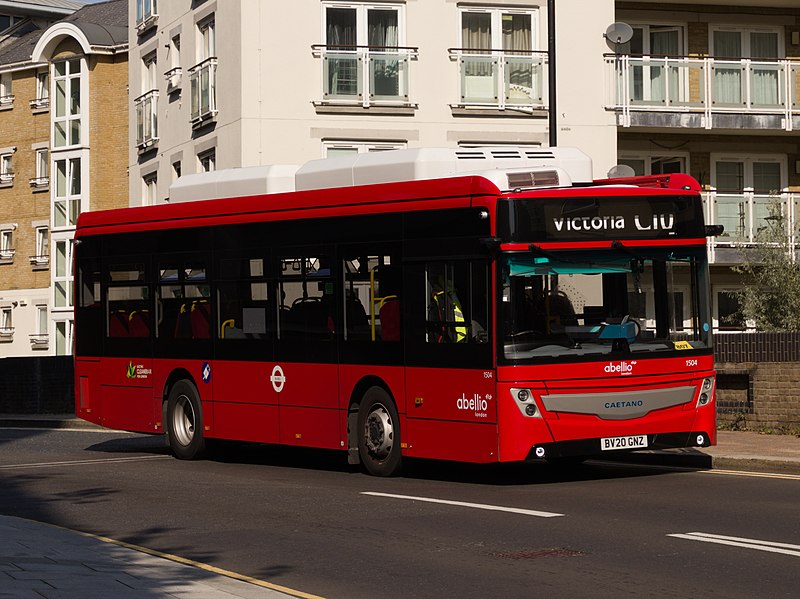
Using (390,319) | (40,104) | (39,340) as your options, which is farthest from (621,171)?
(40,104)

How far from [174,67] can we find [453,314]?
85.5 ft

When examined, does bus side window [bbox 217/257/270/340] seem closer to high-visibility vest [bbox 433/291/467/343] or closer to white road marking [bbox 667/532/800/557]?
high-visibility vest [bbox 433/291/467/343]

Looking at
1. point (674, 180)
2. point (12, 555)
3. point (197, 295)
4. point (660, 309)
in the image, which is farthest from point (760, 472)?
point (12, 555)

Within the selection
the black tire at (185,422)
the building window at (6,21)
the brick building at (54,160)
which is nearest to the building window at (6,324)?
the brick building at (54,160)

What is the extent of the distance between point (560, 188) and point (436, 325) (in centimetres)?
192

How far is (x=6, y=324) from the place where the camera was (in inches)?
2530

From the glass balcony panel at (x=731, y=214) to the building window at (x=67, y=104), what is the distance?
30.9 m

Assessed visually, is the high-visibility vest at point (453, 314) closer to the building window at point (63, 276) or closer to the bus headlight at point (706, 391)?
the bus headlight at point (706, 391)

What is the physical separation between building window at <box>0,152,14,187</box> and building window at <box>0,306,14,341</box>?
207 inches

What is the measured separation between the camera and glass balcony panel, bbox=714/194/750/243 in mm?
35469

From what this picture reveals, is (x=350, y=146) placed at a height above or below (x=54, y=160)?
below

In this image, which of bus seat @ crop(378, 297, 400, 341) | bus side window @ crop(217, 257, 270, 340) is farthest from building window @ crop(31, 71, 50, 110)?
bus seat @ crop(378, 297, 400, 341)

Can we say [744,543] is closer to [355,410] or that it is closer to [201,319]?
[355,410]

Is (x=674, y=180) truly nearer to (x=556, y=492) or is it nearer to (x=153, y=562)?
(x=556, y=492)
